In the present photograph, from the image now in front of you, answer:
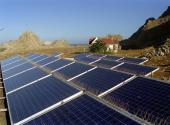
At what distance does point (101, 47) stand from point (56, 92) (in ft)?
206

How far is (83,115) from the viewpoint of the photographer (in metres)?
11.8

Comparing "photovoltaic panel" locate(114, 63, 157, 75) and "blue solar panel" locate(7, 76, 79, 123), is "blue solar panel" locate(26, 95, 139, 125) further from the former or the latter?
"photovoltaic panel" locate(114, 63, 157, 75)

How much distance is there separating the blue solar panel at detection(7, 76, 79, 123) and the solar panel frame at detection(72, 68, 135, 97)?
50.4 inches

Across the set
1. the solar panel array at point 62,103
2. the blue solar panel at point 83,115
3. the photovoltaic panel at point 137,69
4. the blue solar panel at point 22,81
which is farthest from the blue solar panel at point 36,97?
the photovoltaic panel at point 137,69

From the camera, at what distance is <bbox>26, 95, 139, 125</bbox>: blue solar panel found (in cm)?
1050

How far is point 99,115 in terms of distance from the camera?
11211 millimetres

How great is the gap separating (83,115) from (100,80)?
6569 millimetres

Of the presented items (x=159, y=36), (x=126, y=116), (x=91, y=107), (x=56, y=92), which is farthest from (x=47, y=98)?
(x=159, y=36)

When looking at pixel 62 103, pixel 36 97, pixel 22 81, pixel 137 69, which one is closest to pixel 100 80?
pixel 36 97

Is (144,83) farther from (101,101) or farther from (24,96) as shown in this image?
(24,96)

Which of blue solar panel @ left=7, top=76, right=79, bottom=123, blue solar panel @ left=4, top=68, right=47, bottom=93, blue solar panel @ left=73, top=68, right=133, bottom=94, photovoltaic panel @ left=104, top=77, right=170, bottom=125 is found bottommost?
blue solar panel @ left=4, top=68, right=47, bottom=93

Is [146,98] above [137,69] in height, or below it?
above

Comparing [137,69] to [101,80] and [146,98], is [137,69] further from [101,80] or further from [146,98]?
[146,98]

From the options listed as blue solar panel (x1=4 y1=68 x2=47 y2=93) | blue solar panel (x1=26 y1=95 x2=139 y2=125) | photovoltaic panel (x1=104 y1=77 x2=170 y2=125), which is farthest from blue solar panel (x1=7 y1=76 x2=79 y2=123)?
photovoltaic panel (x1=104 y1=77 x2=170 y2=125)
